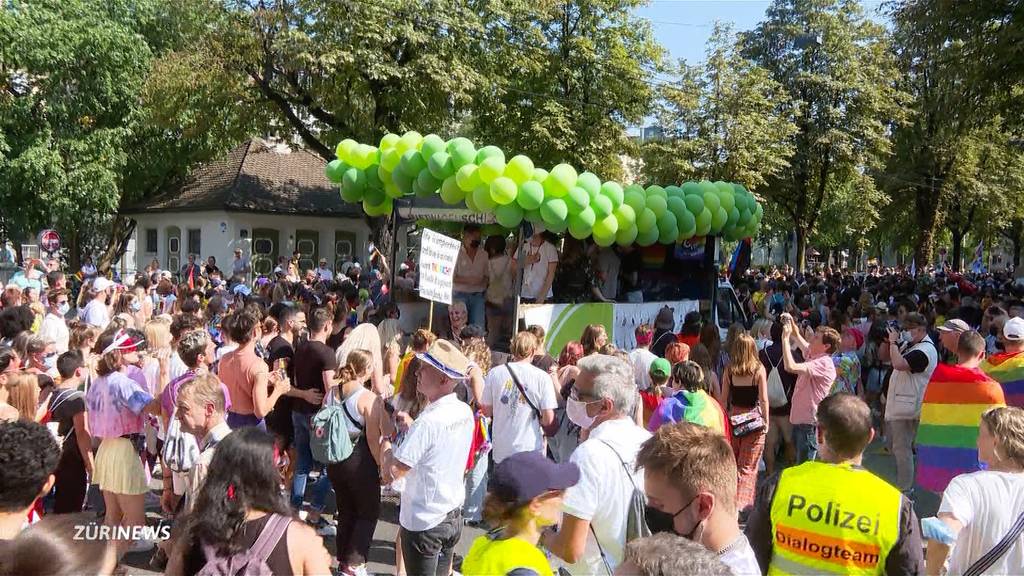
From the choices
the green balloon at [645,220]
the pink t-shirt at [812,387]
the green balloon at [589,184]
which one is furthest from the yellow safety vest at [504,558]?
the green balloon at [645,220]

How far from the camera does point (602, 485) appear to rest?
3.38m

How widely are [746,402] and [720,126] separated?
23.1 meters

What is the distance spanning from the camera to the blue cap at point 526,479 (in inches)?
111

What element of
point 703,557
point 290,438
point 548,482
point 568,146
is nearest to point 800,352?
point 290,438

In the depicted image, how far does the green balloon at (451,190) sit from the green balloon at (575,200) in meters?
1.21

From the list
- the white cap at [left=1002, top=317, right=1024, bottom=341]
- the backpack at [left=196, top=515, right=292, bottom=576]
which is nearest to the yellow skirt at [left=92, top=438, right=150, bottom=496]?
the backpack at [left=196, top=515, right=292, bottom=576]

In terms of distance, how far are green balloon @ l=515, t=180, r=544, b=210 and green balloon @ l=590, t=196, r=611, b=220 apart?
31.9 inches

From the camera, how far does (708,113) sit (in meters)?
28.7

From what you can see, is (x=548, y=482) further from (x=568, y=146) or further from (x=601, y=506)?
(x=568, y=146)

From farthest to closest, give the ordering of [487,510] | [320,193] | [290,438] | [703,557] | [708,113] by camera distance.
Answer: [320,193] → [708,113] → [290,438] → [487,510] → [703,557]

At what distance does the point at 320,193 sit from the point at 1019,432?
1267 inches

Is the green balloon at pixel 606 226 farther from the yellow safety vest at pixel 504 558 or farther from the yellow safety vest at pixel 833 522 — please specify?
the yellow safety vest at pixel 504 558

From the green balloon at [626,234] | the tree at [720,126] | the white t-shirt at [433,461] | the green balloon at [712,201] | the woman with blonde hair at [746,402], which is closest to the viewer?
the white t-shirt at [433,461]

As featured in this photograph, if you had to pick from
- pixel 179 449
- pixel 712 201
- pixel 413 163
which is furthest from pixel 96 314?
pixel 712 201
